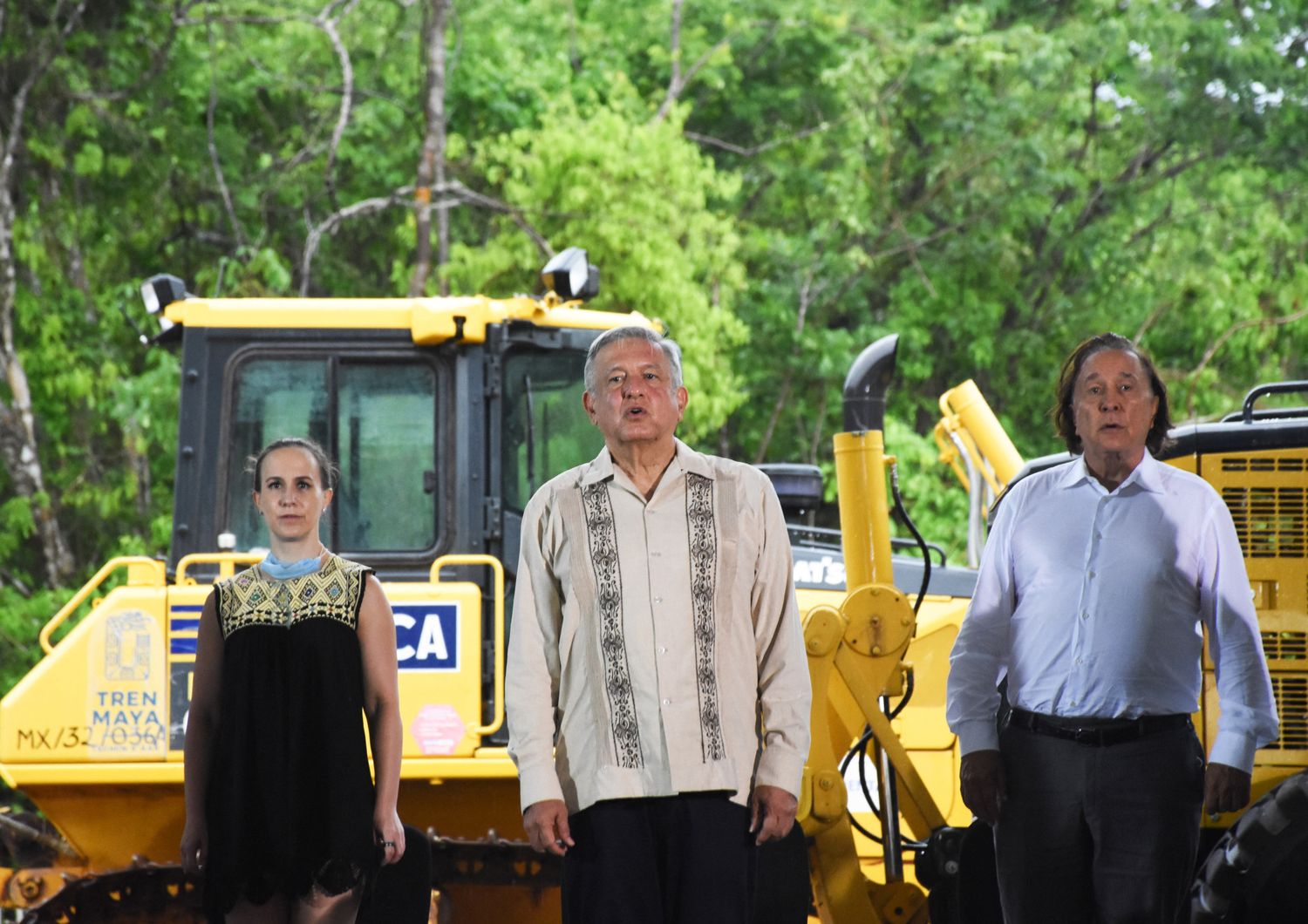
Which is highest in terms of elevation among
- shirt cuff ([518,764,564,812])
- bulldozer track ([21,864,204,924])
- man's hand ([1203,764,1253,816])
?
shirt cuff ([518,764,564,812])

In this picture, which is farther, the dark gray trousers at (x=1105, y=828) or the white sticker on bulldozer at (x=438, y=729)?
the white sticker on bulldozer at (x=438, y=729)

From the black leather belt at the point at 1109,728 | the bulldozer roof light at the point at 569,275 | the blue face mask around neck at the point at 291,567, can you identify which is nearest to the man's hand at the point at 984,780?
the black leather belt at the point at 1109,728

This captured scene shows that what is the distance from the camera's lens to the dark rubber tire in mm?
4676

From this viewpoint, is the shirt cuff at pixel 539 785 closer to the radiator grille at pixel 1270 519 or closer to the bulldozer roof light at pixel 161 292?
the radiator grille at pixel 1270 519

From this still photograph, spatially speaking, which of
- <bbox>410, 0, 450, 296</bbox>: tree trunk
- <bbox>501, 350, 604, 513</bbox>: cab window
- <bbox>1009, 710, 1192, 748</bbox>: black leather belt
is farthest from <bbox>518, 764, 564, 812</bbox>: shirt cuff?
<bbox>410, 0, 450, 296</bbox>: tree trunk

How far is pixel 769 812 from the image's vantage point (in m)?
3.82

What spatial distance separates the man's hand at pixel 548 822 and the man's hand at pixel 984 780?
40.6 inches

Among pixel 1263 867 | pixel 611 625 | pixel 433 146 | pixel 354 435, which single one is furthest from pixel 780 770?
pixel 433 146

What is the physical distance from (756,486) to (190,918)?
366 centimetres

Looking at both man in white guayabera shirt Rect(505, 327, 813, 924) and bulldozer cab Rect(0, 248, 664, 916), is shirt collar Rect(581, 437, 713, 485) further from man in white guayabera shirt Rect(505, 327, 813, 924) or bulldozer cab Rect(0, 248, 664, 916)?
bulldozer cab Rect(0, 248, 664, 916)

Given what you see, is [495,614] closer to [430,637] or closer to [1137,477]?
[430,637]

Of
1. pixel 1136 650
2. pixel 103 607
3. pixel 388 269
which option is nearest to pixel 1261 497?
pixel 1136 650

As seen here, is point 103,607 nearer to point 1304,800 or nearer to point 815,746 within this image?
point 815,746

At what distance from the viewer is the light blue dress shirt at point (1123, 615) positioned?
13.5ft
